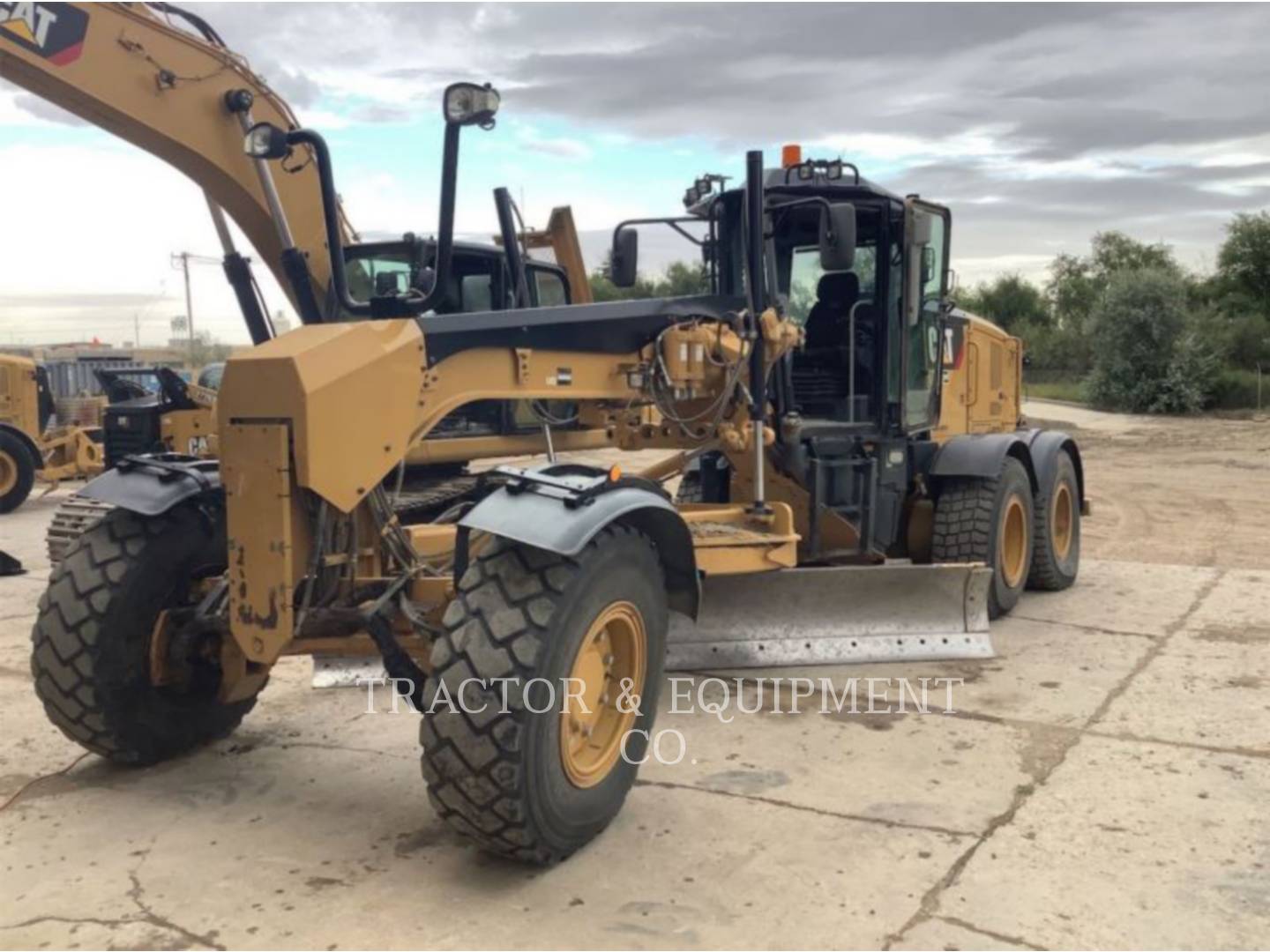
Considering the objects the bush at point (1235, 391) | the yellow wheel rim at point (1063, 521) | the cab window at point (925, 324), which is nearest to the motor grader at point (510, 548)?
the cab window at point (925, 324)

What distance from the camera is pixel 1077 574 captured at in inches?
358

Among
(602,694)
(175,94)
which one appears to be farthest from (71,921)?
(175,94)

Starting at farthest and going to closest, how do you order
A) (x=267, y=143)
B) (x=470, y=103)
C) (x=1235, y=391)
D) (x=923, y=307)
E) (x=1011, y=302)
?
1. (x=1011, y=302)
2. (x=1235, y=391)
3. (x=923, y=307)
4. (x=267, y=143)
5. (x=470, y=103)

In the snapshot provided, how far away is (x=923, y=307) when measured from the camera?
24.2 feet

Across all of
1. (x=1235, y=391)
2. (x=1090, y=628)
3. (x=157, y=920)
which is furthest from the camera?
(x=1235, y=391)

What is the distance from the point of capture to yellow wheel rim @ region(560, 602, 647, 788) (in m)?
3.90

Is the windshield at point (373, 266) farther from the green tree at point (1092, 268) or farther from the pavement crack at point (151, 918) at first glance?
the green tree at point (1092, 268)

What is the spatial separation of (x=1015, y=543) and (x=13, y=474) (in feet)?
38.0

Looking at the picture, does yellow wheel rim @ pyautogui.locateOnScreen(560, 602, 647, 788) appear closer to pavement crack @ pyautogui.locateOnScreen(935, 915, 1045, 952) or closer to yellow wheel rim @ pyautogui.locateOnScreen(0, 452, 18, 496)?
pavement crack @ pyautogui.locateOnScreen(935, 915, 1045, 952)

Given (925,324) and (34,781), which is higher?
(925,324)

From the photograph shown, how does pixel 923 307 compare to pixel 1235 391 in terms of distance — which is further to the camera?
pixel 1235 391

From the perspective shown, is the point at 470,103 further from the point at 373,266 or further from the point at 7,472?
the point at 7,472

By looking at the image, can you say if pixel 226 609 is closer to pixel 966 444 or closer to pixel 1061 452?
pixel 966 444

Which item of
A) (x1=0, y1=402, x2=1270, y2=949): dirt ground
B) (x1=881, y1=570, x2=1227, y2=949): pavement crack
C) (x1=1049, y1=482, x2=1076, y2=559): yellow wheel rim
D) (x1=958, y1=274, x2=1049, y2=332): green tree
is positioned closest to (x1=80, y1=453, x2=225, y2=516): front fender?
(x1=0, y1=402, x2=1270, y2=949): dirt ground
